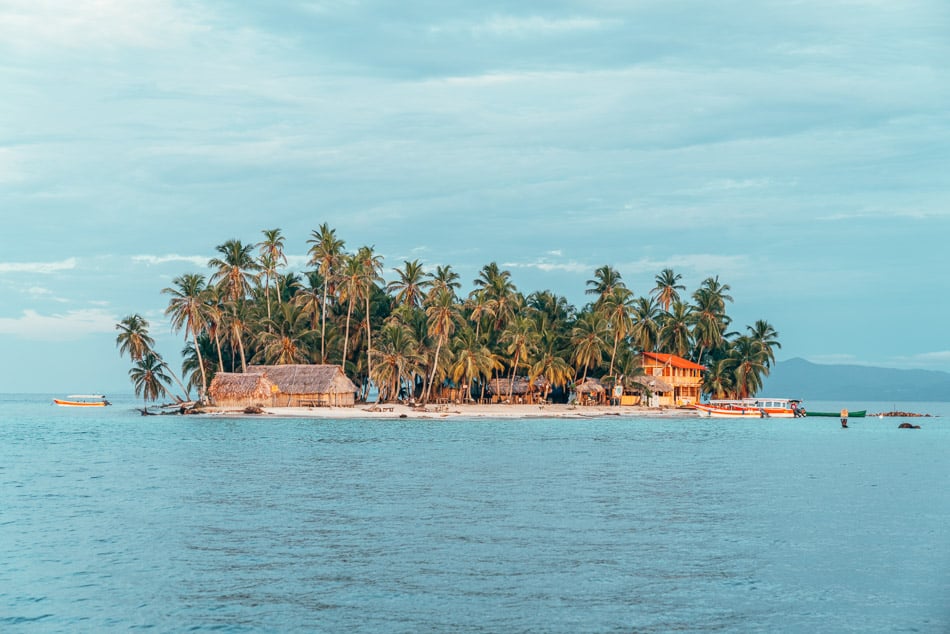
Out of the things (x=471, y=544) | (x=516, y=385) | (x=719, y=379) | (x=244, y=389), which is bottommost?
(x=471, y=544)

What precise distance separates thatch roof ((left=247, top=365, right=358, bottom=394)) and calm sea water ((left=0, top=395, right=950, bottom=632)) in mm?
37039

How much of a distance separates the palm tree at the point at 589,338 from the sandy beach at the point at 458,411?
5186 millimetres

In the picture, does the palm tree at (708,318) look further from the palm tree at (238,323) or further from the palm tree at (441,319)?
the palm tree at (238,323)

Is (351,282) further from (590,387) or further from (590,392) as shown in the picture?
(590,392)

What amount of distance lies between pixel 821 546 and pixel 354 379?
7405 centimetres

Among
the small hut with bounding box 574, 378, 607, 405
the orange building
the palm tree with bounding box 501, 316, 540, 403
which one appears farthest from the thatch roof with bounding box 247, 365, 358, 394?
the orange building

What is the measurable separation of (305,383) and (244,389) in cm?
528

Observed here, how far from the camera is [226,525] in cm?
2197

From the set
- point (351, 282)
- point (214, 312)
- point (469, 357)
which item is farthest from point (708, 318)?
point (214, 312)

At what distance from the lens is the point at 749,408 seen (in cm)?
9175

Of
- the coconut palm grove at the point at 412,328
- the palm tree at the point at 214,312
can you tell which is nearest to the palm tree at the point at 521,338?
the coconut palm grove at the point at 412,328

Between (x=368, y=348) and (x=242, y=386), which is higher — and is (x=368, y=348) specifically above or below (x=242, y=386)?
above

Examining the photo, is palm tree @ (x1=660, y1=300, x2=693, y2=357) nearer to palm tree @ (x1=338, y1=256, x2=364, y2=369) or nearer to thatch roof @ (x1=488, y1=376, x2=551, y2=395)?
thatch roof @ (x1=488, y1=376, x2=551, y2=395)

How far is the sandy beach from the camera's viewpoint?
3036 inches
